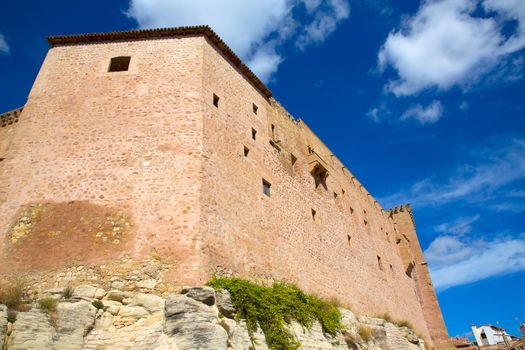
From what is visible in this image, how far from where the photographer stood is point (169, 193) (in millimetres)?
10602

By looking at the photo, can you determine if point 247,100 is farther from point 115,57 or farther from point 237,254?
point 237,254

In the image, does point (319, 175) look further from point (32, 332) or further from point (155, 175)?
point (32, 332)

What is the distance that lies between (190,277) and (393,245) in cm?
2231

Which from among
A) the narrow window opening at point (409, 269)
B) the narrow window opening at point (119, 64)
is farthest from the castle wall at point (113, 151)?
the narrow window opening at point (409, 269)

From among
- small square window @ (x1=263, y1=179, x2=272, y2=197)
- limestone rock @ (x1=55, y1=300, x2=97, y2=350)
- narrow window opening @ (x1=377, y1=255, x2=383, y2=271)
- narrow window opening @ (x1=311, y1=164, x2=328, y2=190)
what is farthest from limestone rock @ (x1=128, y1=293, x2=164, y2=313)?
narrow window opening @ (x1=377, y1=255, x2=383, y2=271)

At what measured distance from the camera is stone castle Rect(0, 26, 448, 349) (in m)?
9.81

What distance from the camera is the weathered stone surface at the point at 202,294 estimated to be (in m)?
8.81

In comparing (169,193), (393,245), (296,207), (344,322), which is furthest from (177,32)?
(393,245)

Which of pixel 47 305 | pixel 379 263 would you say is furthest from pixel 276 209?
pixel 379 263

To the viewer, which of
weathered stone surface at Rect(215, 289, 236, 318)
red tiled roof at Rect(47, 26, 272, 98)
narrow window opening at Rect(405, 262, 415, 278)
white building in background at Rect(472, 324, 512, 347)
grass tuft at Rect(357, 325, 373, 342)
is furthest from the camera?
white building in background at Rect(472, 324, 512, 347)

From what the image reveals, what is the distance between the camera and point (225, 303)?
9211 millimetres

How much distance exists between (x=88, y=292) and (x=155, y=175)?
344cm

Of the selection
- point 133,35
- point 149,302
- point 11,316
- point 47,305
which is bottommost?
point 11,316

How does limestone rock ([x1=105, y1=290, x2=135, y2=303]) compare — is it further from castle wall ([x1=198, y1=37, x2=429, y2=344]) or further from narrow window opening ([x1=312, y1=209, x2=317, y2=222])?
narrow window opening ([x1=312, y1=209, x2=317, y2=222])
